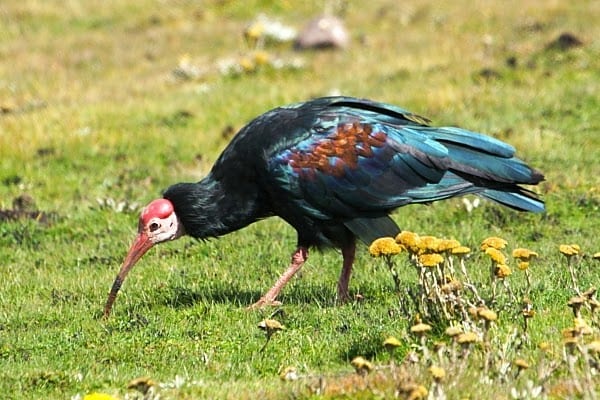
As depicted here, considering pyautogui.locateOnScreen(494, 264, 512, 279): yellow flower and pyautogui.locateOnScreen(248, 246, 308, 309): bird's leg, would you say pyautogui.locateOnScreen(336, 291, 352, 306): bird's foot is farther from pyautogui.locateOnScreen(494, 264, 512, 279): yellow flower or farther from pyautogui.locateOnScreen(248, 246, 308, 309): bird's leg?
pyautogui.locateOnScreen(494, 264, 512, 279): yellow flower

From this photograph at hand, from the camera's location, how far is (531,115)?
1766cm

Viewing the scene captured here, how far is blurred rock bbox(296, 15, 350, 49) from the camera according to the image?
82.2 ft

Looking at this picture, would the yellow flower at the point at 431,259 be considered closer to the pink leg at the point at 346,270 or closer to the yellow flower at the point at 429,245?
the yellow flower at the point at 429,245

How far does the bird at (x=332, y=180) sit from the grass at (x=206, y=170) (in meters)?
0.69

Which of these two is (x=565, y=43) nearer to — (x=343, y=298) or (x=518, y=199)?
(x=518, y=199)

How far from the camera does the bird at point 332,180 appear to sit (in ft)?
31.9

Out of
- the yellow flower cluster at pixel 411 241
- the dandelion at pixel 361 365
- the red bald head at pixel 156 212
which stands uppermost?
the yellow flower cluster at pixel 411 241

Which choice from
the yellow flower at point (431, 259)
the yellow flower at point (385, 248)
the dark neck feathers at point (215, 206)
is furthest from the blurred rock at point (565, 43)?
the yellow flower at point (431, 259)

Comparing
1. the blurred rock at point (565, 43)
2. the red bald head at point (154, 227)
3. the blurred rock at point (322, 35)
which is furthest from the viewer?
the blurred rock at point (322, 35)

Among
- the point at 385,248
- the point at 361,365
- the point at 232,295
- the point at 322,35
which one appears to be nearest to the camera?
the point at 361,365

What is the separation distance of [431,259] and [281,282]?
2.56 meters

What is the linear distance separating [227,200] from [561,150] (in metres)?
7.23

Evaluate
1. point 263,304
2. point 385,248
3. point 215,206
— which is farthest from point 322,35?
point 385,248

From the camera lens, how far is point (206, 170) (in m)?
16.2
